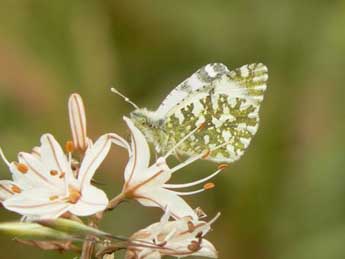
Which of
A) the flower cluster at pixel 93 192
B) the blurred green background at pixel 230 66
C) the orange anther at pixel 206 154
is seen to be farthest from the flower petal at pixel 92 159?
the blurred green background at pixel 230 66

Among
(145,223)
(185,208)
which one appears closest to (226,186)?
(145,223)

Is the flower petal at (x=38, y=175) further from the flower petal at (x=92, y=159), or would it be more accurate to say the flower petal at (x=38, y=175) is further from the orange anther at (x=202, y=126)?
the orange anther at (x=202, y=126)

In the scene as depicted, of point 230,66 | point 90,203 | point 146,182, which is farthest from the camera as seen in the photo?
point 230,66

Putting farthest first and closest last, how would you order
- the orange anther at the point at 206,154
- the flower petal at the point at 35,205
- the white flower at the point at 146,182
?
the orange anther at the point at 206,154 → the white flower at the point at 146,182 → the flower petal at the point at 35,205

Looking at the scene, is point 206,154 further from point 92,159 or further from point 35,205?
point 35,205

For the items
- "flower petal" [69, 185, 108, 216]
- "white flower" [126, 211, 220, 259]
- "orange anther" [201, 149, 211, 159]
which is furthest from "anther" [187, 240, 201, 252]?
"orange anther" [201, 149, 211, 159]

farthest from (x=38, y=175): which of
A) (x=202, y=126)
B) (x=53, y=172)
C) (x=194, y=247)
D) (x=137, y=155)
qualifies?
(x=202, y=126)

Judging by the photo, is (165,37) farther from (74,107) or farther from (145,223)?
(74,107)
